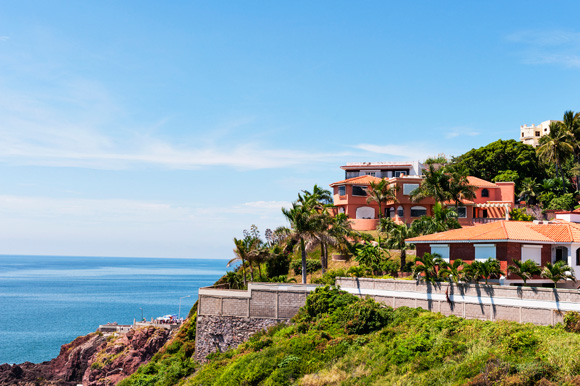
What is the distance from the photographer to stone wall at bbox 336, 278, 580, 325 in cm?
3134

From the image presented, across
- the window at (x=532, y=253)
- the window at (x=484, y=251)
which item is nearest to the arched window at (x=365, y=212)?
the window at (x=484, y=251)

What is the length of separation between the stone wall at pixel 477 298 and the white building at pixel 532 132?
105m

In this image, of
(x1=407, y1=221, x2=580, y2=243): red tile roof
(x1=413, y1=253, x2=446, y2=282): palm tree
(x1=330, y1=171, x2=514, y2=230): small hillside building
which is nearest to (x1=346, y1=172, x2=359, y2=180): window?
(x1=330, y1=171, x2=514, y2=230): small hillside building

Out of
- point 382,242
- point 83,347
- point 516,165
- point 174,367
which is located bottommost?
point 83,347

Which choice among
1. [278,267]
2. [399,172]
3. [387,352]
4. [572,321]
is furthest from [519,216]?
[387,352]

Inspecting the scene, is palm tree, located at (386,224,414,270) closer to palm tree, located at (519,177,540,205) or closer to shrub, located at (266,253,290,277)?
shrub, located at (266,253,290,277)

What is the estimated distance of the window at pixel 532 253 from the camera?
38.8m

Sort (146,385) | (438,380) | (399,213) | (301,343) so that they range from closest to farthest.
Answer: (438,380) < (301,343) < (146,385) < (399,213)

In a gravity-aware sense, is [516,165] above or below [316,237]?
above

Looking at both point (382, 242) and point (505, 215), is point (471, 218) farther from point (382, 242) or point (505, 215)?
point (382, 242)

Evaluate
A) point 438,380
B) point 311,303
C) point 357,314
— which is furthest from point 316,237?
Result: point 438,380

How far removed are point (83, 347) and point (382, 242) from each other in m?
46.7

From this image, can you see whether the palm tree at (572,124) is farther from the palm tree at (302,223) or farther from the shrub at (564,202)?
the palm tree at (302,223)

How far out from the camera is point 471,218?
6769cm
